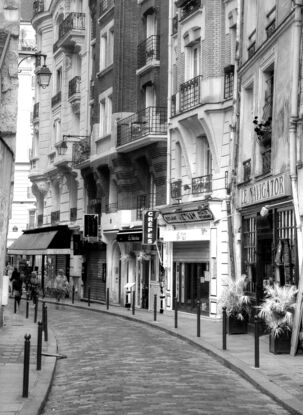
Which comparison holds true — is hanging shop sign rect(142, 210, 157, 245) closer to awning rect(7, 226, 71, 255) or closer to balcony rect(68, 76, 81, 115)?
awning rect(7, 226, 71, 255)

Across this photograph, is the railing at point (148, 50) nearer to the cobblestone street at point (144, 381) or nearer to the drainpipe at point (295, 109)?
the drainpipe at point (295, 109)

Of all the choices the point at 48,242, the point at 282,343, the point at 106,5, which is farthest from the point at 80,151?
the point at 282,343

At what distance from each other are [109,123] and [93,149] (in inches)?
68.0

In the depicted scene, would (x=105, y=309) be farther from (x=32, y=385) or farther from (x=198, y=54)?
(x=32, y=385)

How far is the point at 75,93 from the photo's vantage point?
37750 mm

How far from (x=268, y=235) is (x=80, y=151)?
19.3 metres

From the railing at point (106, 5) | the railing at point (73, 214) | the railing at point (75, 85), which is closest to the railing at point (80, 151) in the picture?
the railing at point (73, 214)

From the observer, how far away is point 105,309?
28641 millimetres

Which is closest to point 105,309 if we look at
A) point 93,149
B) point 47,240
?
point 93,149

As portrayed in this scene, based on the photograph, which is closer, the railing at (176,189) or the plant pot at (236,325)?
the plant pot at (236,325)

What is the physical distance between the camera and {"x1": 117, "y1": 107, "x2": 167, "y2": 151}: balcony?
91.4 ft

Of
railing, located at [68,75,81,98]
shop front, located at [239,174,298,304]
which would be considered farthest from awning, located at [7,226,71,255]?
shop front, located at [239,174,298,304]

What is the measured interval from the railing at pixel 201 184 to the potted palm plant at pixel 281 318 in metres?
10.2

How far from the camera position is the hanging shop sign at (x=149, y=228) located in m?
27.9
